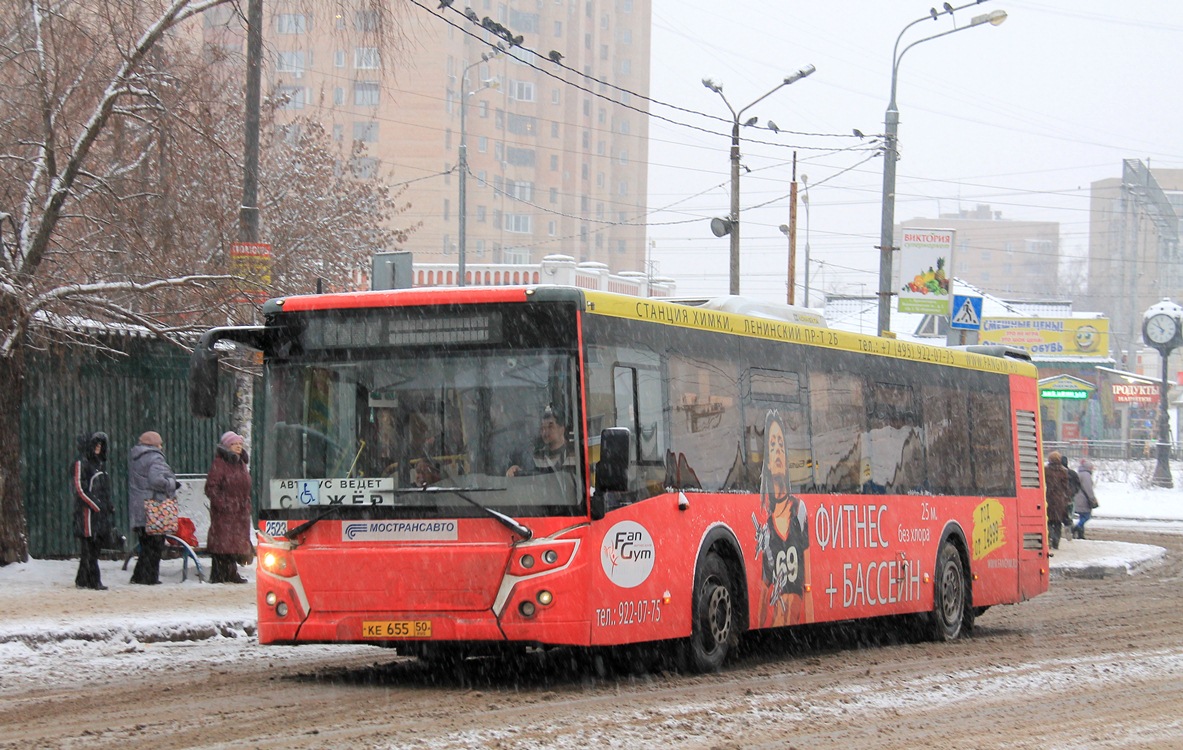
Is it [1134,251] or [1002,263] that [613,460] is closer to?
[1134,251]

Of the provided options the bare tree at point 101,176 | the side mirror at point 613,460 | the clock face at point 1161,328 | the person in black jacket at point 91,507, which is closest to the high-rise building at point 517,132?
the clock face at point 1161,328

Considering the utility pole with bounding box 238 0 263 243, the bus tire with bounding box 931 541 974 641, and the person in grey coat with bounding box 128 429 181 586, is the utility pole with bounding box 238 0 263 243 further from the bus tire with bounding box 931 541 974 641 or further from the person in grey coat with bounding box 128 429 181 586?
the bus tire with bounding box 931 541 974 641

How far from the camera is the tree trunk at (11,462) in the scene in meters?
16.9

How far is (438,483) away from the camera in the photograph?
10.4m

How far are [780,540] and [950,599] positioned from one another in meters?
4.02

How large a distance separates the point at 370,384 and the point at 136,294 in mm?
7839

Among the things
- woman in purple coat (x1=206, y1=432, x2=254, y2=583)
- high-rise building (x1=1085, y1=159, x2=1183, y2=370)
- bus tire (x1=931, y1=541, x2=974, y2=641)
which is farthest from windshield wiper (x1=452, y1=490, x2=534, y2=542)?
high-rise building (x1=1085, y1=159, x2=1183, y2=370)

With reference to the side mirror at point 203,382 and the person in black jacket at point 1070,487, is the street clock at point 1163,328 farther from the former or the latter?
the side mirror at point 203,382

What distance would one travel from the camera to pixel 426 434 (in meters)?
10.4

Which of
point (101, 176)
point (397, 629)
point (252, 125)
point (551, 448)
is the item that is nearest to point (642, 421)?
point (551, 448)

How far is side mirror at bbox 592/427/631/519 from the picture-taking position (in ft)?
32.8

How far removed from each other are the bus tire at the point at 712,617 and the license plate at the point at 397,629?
2.10 metres

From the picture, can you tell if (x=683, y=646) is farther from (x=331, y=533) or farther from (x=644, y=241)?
(x=644, y=241)

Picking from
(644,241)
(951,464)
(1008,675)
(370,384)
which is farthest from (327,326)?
(644,241)
